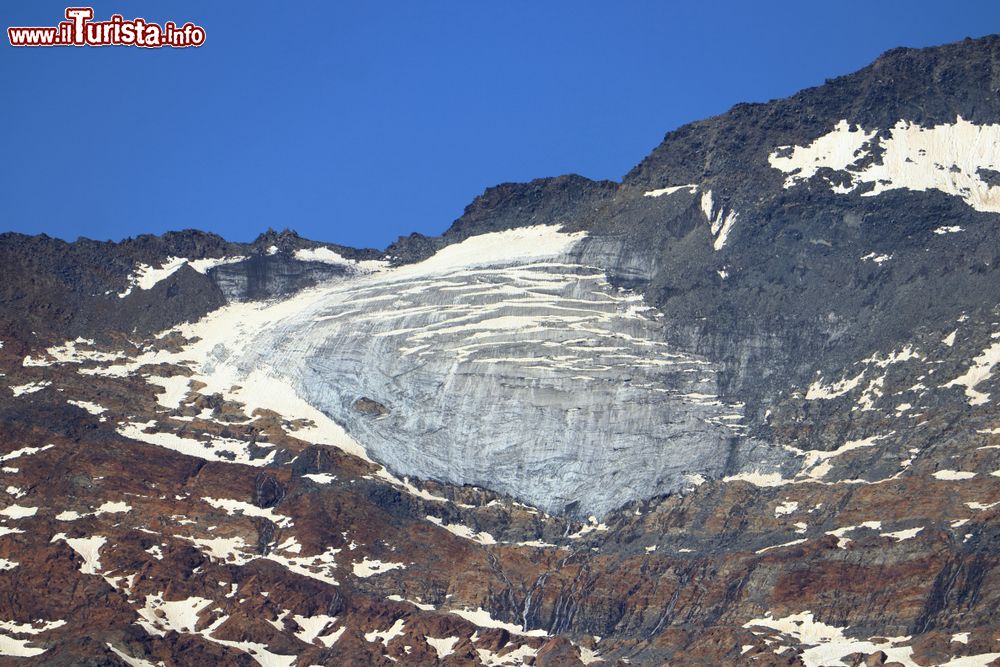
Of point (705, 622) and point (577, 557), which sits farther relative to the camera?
point (577, 557)

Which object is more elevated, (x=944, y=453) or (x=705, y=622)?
(x=944, y=453)

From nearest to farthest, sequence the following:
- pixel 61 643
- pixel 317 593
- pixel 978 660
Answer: pixel 978 660, pixel 61 643, pixel 317 593

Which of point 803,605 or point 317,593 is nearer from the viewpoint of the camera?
point 803,605

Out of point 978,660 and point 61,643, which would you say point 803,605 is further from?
point 61,643

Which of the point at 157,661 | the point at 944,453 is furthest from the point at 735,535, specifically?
the point at 157,661

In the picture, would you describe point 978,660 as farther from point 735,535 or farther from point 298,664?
point 298,664

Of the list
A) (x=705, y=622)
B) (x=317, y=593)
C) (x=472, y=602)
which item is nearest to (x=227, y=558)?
(x=317, y=593)

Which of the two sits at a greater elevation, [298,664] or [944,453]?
[944,453]

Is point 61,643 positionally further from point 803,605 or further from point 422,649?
point 803,605

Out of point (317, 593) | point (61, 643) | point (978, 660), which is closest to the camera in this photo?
point (978, 660)
